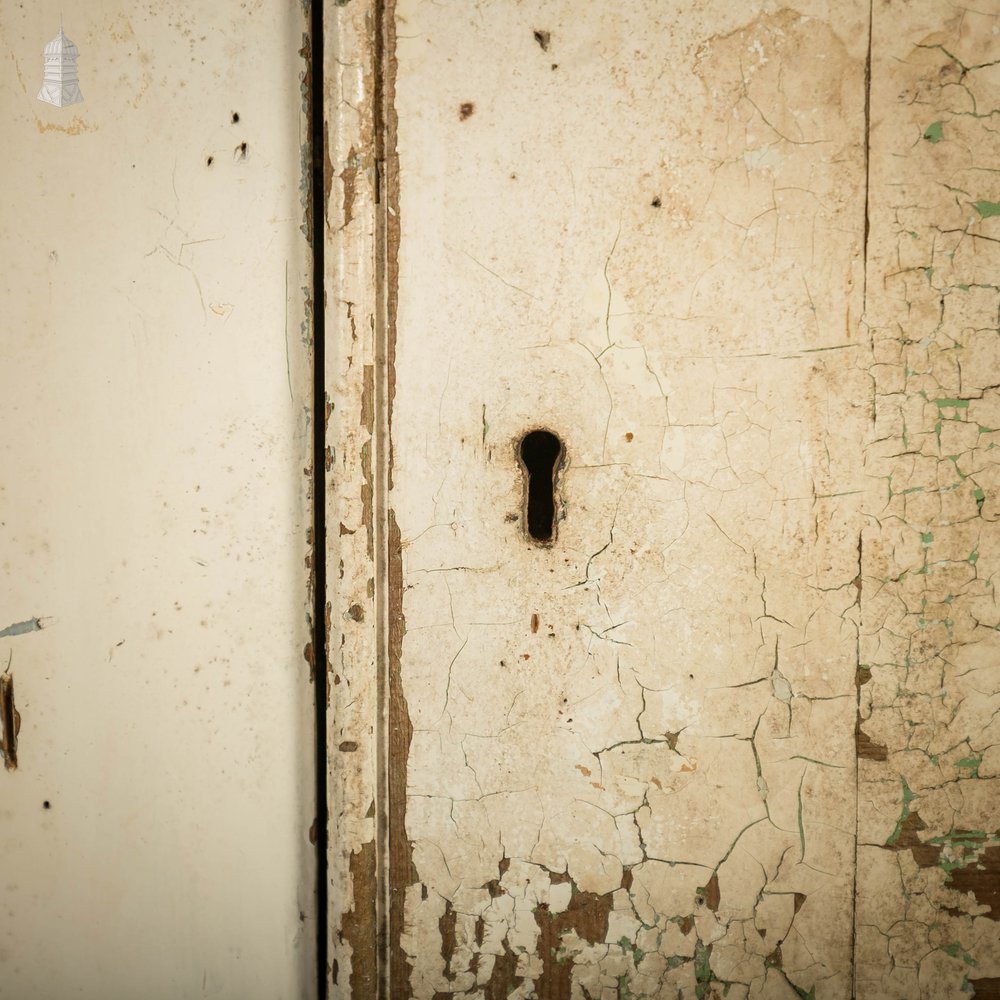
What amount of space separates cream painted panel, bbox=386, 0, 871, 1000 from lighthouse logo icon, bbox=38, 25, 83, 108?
0.42 m

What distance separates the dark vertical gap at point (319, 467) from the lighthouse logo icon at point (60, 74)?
31 centimetres

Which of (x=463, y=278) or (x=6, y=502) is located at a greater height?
(x=463, y=278)

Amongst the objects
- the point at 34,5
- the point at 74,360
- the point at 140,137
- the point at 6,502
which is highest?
the point at 34,5

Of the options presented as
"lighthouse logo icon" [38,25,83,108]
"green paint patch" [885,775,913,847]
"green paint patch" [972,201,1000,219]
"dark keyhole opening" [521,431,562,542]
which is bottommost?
"green paint patch" [885,775,913,847]

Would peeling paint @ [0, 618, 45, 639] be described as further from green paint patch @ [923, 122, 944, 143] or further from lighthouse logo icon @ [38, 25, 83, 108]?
green paint patch @ [923, 122, 944, 143]

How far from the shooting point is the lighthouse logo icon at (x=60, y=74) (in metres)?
0.77

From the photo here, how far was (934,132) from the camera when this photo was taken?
0.72 meters

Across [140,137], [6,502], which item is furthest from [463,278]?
[6,502]

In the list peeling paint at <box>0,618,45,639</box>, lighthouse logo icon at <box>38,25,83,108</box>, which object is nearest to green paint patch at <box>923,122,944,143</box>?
lighthouse logo icon at <box>38,25,83,108</box>

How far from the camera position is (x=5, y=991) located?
0.82 metres

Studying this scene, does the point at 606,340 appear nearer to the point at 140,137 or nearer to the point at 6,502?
the point at 140,137

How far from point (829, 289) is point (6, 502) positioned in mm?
1103

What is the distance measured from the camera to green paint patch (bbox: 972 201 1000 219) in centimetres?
73

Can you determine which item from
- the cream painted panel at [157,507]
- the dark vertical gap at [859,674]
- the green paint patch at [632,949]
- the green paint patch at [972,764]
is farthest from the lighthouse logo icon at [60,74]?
the green paint patch at [972,764]
